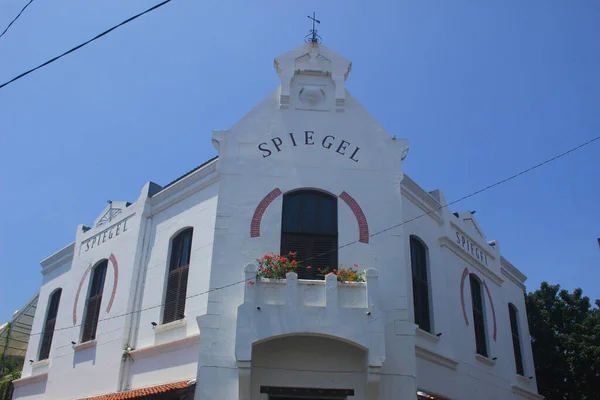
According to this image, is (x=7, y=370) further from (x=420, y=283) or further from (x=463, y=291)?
(x=463, y=291)

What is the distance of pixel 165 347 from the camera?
14641mm

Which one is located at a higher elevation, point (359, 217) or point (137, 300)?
point (359, 217)

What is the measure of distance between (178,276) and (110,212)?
499 centimetres

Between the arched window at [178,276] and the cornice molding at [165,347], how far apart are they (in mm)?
760

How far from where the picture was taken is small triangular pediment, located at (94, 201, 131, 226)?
19094 mm

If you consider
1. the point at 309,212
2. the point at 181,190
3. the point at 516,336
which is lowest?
the point at 516,336

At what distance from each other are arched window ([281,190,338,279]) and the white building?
0.04m

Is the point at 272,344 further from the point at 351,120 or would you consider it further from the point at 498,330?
the point at 498,330

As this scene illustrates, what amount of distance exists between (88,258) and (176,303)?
5.51 m

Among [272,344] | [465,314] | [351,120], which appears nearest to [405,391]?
[272,344]

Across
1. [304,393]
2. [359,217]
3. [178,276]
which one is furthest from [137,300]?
[359,217]

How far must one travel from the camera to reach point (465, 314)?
1744cm

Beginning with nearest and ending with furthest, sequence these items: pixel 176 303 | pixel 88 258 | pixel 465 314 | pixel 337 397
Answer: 1. pixel 337 397
2. pixel 176 303
3. pixel 465 314
4. pixel 88 258

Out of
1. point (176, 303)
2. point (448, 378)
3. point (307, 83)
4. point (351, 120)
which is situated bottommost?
point (448, 378)
